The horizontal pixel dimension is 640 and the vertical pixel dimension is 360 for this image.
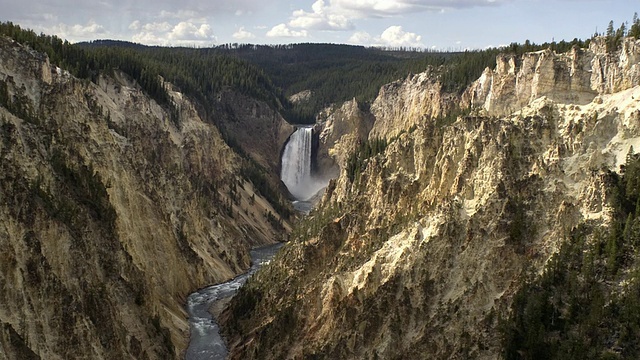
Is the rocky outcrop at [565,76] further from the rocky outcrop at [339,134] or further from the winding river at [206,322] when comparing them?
the rocky outcrop at [339,134]

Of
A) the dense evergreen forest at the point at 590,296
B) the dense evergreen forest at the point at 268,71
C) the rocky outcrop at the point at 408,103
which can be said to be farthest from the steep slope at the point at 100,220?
the rocky outcrop at the point at 408,103

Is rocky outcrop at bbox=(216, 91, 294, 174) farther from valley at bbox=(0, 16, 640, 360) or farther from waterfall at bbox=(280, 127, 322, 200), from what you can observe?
valley at bbox=(0, 16, 640, 360)

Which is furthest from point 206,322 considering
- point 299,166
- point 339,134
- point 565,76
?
point 299,166

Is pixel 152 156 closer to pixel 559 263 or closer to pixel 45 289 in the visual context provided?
pixel 45 289

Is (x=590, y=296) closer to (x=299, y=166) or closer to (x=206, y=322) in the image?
(x=206, y=322)

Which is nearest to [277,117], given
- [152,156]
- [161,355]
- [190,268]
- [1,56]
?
[152,156]

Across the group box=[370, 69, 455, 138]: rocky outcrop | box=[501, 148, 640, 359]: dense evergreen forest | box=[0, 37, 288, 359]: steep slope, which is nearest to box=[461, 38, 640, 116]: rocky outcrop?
box=[501, 148, 640, 359]: dense evergreen forest
